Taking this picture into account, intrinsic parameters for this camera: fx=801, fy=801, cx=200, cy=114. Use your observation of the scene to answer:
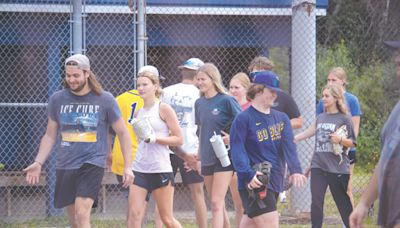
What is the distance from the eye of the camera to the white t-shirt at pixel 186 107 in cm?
872

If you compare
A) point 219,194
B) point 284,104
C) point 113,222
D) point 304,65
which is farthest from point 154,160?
point 304,65

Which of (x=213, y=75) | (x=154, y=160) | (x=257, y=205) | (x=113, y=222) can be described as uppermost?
(x=213, y=75)

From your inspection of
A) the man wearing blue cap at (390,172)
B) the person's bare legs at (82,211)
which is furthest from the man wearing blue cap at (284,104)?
the man wearing blue cap at (390,172)

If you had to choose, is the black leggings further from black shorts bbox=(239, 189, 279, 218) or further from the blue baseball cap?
the blue baseball cap

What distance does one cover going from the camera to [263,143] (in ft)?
21.1

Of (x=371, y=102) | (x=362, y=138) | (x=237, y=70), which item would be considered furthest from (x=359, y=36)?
(x=237, y=70)

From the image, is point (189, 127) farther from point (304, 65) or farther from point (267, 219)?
point (267, 219)

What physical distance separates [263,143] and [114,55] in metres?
6.44

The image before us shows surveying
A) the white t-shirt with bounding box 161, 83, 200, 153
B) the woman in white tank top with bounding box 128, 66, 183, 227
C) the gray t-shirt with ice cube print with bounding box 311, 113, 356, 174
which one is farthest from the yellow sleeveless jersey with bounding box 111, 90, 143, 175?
the gray t-shirt with ice cube print with bounding box 311, 113, 356, 174

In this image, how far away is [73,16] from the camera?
9469 mm

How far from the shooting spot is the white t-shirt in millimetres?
8719

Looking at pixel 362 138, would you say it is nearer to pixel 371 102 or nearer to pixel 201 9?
pixel 371 102

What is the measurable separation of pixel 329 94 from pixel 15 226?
433cm

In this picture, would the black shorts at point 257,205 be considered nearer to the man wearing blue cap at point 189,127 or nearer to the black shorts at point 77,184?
the black shorts at point 77,184
